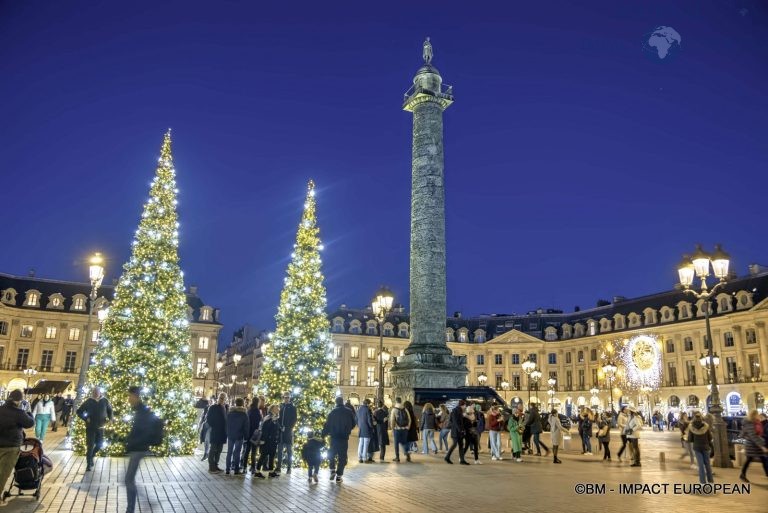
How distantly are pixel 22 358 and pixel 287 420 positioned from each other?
59295 mm

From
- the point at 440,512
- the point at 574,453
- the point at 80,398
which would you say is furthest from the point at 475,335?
the point at 440,512

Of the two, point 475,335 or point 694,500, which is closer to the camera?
point 694,500

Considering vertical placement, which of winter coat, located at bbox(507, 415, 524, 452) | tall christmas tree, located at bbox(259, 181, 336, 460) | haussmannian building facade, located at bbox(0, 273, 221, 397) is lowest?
winter coat, located at bbox(507, 415, 524, 452)

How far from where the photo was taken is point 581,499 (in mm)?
10672

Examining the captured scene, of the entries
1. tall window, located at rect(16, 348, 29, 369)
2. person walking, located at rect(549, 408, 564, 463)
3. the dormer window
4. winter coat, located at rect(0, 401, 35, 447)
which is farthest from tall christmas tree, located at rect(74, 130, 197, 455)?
the dormer window

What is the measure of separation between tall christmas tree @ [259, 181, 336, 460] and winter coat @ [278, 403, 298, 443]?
7.85ft

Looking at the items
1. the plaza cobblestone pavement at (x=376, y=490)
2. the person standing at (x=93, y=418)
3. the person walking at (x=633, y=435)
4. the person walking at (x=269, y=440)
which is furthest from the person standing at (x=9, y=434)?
the person walking at (x=633, y=435)

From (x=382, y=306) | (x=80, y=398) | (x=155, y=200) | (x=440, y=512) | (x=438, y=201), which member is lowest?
(x=440, y=512)

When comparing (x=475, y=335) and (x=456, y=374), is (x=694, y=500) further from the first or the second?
(x=475, y=335)

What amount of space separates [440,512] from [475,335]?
77511 mm

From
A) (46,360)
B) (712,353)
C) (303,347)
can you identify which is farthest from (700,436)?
(46,360)

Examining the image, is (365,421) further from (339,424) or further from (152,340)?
(152,340)

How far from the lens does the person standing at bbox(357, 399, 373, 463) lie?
1592cm

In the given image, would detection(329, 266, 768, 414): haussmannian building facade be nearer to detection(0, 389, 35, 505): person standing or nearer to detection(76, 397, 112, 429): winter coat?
detection(76, 397, 112, 429): winter coat
